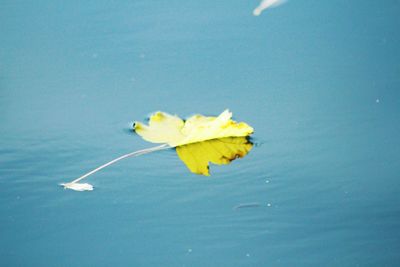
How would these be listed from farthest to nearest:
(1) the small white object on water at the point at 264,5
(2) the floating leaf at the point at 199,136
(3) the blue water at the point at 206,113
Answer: (1) the small white object on water at the point at 264,5, (2) the floating leaf at the point at 199,136, (3) the blue water at the point at 206,113

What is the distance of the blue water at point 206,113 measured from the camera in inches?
30.3

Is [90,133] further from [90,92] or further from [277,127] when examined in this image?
[277,127]

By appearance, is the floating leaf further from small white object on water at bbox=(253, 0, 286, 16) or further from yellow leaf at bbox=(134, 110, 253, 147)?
small white object on water at bbox=(253, 0, 286, 16)

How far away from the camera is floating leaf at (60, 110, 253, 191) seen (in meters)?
0.91

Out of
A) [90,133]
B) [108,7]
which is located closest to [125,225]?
[90,133]

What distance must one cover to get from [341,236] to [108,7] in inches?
28.2

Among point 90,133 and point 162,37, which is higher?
point 162,37

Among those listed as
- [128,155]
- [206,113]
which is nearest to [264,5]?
[206,113]

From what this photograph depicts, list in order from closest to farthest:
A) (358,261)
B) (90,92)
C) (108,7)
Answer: (358,261) → (90,92) → (108,7)

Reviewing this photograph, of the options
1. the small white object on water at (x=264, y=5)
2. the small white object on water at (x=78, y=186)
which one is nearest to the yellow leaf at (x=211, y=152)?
the small white object on water at (x=78, y=186)

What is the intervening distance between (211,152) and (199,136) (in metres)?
0.04

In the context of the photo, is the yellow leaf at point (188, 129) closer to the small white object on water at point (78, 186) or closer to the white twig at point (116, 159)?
the white twig at point (116, 159)

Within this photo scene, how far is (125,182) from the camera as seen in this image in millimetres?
853

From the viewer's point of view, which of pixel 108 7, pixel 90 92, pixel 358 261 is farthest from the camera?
pixel 108 7
